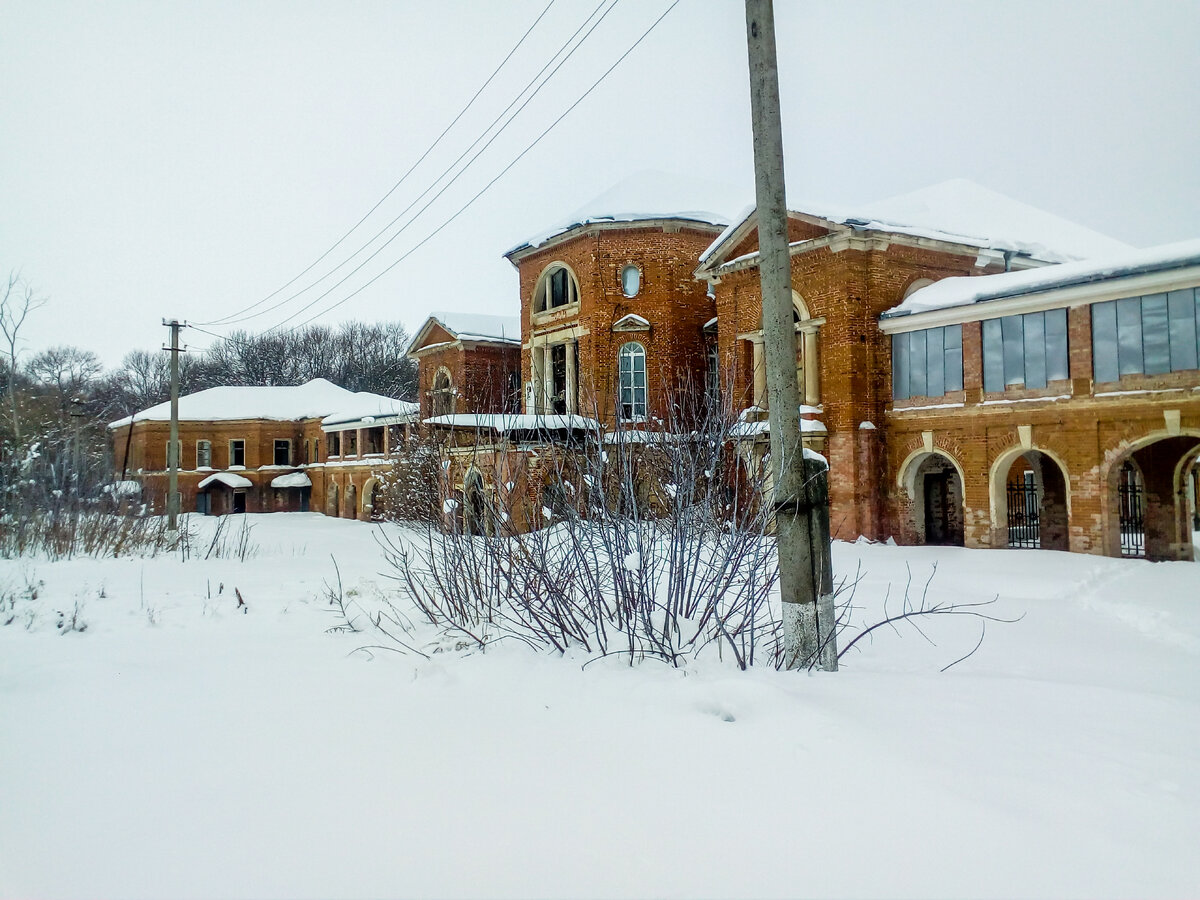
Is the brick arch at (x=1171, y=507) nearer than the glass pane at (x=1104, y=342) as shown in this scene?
No

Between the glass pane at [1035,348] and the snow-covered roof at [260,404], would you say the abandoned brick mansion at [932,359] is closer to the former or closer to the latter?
the glass pane at [1035,348]

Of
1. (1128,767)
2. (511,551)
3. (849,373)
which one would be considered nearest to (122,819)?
(511,551)

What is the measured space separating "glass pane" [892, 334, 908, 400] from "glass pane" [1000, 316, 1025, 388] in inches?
Result: 92.7

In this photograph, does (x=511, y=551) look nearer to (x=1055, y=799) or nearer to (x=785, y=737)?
(x=785, y=737)

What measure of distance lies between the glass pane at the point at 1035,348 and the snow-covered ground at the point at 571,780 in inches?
563

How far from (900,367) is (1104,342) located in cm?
449

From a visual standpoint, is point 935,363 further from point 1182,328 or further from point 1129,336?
point 1182,328

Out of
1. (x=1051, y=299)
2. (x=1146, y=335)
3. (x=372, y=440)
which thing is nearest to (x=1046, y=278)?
(x=1051, y=299)

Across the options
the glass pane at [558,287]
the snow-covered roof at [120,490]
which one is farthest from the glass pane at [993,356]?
the snow-covered roof at [120,490]

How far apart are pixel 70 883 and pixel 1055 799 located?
368 cm

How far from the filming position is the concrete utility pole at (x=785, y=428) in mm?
5363

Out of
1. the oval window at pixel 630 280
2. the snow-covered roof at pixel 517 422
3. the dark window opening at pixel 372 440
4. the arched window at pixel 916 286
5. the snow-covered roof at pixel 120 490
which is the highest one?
the oval window at pixel 630 280

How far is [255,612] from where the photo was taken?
8.48m

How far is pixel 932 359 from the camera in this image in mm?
19078
